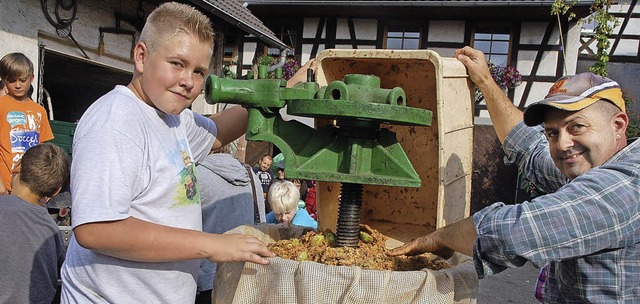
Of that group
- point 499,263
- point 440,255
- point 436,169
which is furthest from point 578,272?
point 436,169

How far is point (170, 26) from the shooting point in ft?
5.40

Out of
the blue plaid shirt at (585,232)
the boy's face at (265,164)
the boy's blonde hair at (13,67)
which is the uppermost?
the boy's blonde hair at (13,67)

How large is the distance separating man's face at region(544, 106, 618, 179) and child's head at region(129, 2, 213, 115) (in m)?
1.16

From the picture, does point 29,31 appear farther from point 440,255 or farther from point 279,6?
point 279,6

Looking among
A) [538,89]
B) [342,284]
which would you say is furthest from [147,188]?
[538,89]

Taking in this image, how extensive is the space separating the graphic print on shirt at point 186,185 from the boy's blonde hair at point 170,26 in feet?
1.26

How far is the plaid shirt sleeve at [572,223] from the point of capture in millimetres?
1518

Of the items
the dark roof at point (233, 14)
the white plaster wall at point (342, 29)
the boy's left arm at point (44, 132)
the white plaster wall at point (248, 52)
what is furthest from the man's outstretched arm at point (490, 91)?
the white plaster wall at point (248, 52)

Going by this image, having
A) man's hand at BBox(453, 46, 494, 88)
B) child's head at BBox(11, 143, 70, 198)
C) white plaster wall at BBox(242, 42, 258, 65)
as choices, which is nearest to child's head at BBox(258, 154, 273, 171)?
child's head at BBox(11, 143, 70, 198)

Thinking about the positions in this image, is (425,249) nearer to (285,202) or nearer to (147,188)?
(147,188)

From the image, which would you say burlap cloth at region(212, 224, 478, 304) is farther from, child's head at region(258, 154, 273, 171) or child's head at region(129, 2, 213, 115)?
child's head at region(258, 154, 273, 171)

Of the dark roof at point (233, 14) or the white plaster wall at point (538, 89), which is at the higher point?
the dark roof at point (233, 14)

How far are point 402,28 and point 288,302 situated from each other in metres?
12.2

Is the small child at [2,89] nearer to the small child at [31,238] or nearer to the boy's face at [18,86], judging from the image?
the boy's face at [18,86]
